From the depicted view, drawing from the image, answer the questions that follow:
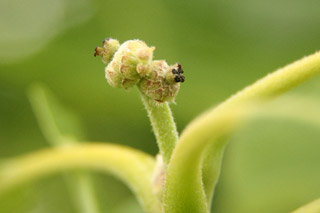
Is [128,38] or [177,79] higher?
[128,38]

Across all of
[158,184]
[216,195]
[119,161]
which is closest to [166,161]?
[158,184]

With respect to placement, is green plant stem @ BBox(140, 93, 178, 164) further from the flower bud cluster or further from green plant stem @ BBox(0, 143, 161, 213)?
green plant stem @ BBox(0, 143, 161, 213)

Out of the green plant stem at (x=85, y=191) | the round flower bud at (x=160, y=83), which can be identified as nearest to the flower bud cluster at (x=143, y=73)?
the round flower bud at (x=160, y=83)

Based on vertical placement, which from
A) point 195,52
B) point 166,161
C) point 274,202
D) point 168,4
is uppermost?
point 168,4

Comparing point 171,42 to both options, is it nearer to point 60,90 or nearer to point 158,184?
point 60,90

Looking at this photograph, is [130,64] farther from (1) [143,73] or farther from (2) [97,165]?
(2) [97,165]

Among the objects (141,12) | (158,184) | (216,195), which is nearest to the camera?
(158,184)

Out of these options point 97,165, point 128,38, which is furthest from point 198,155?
point 128,38
